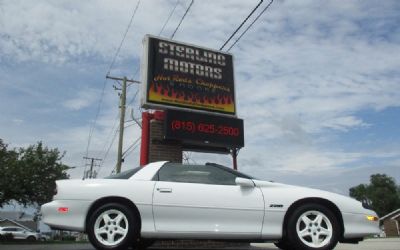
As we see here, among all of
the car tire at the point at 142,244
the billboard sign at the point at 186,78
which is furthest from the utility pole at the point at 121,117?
the car tire at the point at 142,244

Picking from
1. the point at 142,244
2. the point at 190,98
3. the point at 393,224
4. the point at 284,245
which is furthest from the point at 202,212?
the point at 393,224

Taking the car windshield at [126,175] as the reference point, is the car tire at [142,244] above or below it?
below

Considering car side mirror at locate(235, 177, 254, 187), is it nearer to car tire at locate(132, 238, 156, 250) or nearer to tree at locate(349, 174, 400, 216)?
car tire at locate(132, 238, 156, 250)

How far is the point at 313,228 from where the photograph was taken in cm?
598

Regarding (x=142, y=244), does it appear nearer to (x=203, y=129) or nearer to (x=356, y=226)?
(x=356, y=226)

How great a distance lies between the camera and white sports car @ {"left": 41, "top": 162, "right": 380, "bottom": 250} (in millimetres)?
5812

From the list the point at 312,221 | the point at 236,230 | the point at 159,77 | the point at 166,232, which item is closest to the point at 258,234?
the point at 236,230

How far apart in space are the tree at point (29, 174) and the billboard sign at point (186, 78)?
57.2ft

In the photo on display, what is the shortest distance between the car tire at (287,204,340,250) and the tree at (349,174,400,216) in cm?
7917

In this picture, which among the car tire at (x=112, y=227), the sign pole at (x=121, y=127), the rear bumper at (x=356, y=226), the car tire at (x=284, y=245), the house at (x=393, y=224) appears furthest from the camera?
the house at (x=393, y=224)

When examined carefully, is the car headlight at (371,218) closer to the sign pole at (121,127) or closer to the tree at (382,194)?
the sign pole at (121,127)

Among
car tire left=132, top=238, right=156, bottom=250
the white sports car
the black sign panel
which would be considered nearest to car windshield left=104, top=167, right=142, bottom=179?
the white sports car

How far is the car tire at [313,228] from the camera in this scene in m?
5.89

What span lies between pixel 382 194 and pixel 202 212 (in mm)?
83581
